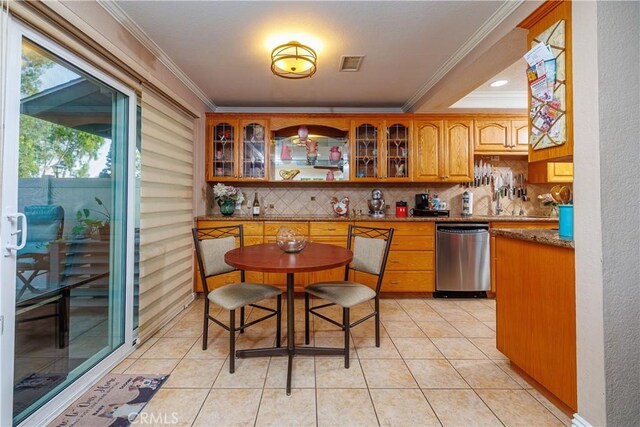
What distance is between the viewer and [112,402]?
5.36ft

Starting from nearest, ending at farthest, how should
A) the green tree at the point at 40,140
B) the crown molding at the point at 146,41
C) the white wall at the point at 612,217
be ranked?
the white wall at the point at 612,217, the green tree at the point at 40,140, the crown molding at the point at 146,41

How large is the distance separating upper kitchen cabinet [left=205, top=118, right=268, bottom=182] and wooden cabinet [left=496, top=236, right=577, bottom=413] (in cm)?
289

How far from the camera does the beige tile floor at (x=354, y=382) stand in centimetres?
153

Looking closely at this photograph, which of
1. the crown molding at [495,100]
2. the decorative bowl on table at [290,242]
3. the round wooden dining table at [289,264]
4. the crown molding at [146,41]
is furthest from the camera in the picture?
the crown molding at [495,100]

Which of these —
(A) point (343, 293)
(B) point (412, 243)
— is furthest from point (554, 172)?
(A) point (343, 293)

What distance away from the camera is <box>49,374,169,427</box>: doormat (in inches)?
58.7

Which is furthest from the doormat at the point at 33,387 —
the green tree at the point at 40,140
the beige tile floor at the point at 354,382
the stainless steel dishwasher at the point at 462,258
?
the stainless steel dishwasher at the point at 462,258

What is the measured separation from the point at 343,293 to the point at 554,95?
176 cm

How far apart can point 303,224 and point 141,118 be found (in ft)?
6.32

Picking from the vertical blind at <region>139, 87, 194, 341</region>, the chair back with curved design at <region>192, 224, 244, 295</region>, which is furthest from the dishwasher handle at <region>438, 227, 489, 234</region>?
the vertical blind at <region>139, 87, 194, 341</region>

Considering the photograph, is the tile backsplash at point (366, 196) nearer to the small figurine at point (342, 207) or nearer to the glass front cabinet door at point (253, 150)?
the small figurine at point (342, 207)

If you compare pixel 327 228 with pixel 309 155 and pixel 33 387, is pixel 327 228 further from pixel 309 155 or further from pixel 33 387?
pixel 33 387

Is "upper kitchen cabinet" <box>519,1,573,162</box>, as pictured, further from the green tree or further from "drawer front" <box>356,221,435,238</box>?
the green tree

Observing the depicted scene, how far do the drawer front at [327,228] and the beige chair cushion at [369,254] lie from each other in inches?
38.8
